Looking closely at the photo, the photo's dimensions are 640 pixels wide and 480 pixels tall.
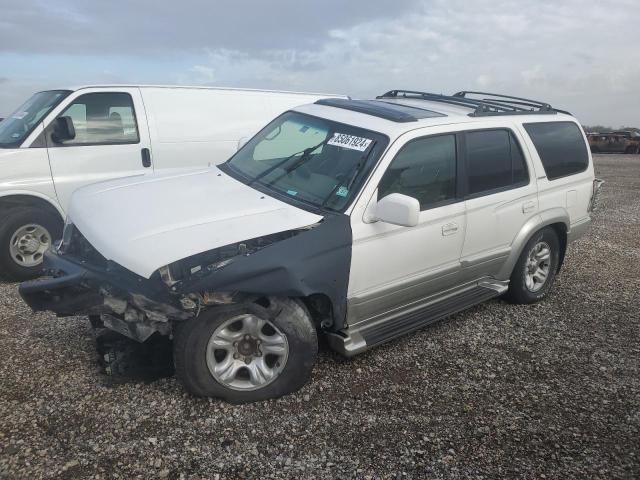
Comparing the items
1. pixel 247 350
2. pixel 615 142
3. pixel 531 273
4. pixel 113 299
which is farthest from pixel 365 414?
pixel 615 142

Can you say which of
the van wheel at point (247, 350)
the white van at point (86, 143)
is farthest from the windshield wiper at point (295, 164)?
the white van at point (86, 143)

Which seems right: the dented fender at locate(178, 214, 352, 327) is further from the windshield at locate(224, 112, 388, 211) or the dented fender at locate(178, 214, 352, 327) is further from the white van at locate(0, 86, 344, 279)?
the white van at locate(0, 86, 344, 279)

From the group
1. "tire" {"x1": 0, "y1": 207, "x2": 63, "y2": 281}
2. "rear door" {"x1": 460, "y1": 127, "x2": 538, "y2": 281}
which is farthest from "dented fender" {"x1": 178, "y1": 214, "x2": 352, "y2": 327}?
"tire" {"x1": 0, "y1": 207, "x2": 63, "y2": 281}

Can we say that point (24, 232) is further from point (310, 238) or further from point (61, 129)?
point (310, 238)

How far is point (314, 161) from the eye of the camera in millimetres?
3910

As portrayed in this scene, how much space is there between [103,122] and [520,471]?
5387mm

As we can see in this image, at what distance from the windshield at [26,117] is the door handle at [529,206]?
4.98m

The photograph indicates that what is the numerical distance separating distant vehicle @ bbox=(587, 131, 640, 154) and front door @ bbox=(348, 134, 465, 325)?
26.6m

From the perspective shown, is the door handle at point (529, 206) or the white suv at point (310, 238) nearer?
the white suv at point (310, 238)

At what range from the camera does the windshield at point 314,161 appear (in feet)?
11.9

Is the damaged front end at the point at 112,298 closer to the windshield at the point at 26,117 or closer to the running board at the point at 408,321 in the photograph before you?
the running board at the point at 408,321

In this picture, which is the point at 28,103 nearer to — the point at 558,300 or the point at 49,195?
the point at 49,195

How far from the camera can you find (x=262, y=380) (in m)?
3.34

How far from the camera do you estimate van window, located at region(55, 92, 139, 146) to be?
18.8ft
